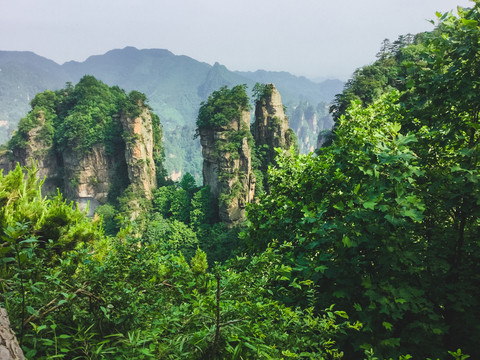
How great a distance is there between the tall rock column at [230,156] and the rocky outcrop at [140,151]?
934cm

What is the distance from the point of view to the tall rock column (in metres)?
35.9

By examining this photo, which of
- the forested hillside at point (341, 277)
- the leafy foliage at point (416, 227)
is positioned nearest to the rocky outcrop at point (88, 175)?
the forested hillside at point (341, 277)

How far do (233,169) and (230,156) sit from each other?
1.71 m

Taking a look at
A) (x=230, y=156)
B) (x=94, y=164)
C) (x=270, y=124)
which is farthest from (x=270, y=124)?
(x=94, y=164)

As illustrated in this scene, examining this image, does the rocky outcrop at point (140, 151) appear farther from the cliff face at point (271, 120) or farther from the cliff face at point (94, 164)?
the cliff face at point (271, 120)

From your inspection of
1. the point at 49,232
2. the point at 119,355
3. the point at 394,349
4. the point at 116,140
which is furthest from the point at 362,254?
the point at 116,140

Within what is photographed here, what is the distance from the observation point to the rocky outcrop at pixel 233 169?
117 ft

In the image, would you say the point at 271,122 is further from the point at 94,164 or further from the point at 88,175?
the point at 88,175

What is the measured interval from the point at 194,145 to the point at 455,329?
16947 centimetres

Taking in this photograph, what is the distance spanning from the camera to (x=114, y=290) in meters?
2.51

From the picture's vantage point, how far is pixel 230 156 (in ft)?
117

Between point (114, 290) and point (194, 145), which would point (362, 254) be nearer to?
point (114, 290)

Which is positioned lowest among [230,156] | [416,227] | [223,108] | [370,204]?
[416,227]

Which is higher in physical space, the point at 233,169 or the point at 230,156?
the point at 230,156
